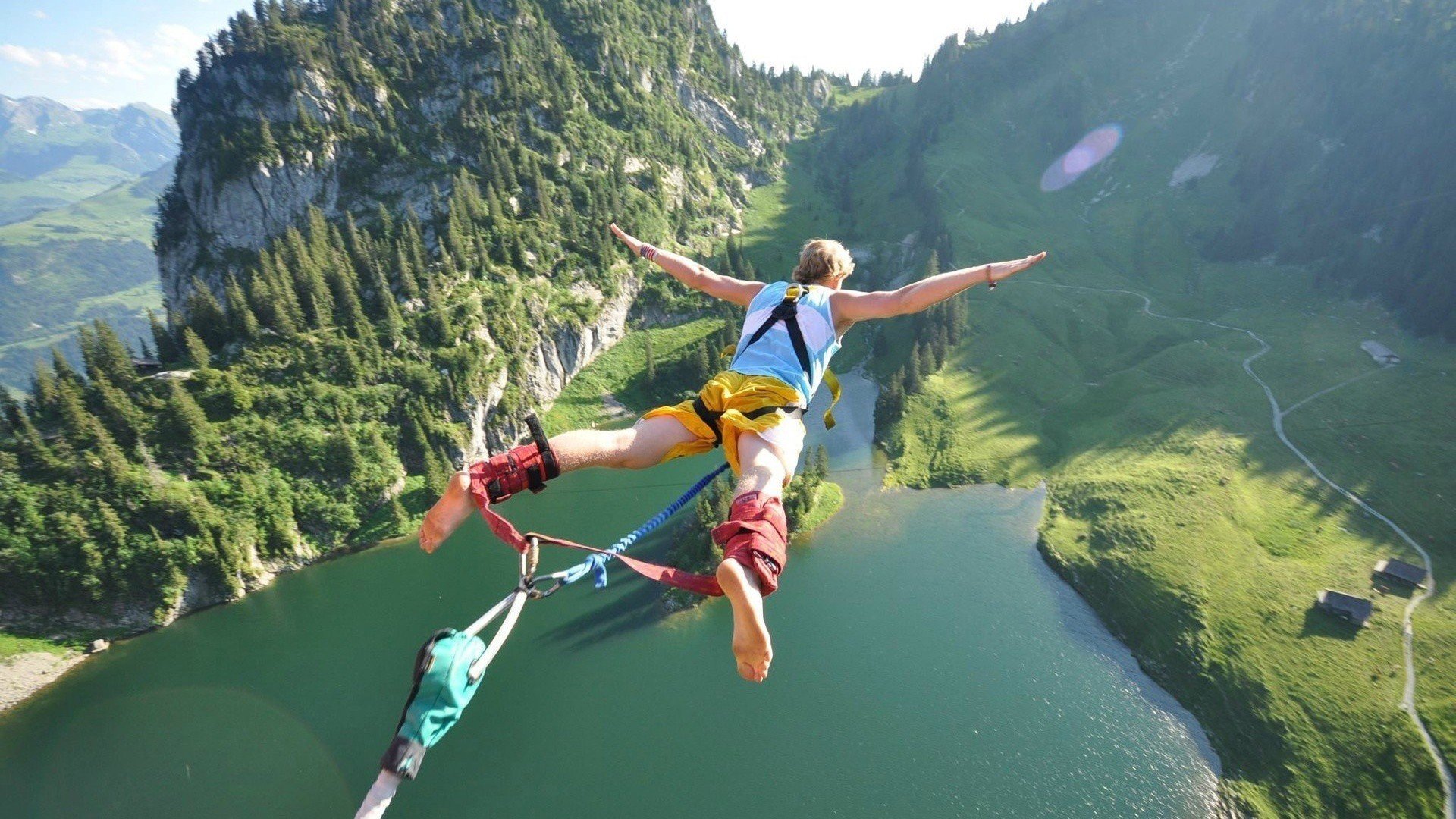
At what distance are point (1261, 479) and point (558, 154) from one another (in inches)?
3026

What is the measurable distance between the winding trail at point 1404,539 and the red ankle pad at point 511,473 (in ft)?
111

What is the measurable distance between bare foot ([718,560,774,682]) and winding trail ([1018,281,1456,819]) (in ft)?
107

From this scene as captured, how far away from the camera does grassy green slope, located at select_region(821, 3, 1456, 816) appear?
82.7 ft

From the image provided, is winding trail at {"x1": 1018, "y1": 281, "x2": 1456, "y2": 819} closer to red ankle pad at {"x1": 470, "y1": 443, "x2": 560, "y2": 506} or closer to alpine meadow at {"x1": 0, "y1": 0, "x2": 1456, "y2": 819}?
alpine meadow at {"x1": 0, "y1": 0, "x2": 1456, "y2": 819}

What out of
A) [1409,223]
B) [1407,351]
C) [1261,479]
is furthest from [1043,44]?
[1261,479]

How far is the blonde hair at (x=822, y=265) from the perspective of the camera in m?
6.44

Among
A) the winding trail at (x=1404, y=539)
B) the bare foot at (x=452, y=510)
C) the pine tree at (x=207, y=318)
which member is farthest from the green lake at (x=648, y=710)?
the bare foot at (x=452, y=510)

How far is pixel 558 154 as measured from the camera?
7825cm

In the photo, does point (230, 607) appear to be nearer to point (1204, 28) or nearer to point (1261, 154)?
point (1261, 154)

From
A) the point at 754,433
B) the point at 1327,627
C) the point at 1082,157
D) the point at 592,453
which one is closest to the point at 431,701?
the point at 592,453

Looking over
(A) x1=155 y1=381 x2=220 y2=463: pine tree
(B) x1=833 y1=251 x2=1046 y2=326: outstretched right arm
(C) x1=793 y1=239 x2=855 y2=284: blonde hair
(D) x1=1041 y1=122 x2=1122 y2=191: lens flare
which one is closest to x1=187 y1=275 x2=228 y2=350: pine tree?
(A) x1=155 y1=381 x2=220 y2=463: pine tree

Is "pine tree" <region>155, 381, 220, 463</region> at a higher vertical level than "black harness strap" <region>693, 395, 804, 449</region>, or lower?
lower

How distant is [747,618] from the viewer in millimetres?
3680

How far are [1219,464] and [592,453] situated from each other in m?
50.4
